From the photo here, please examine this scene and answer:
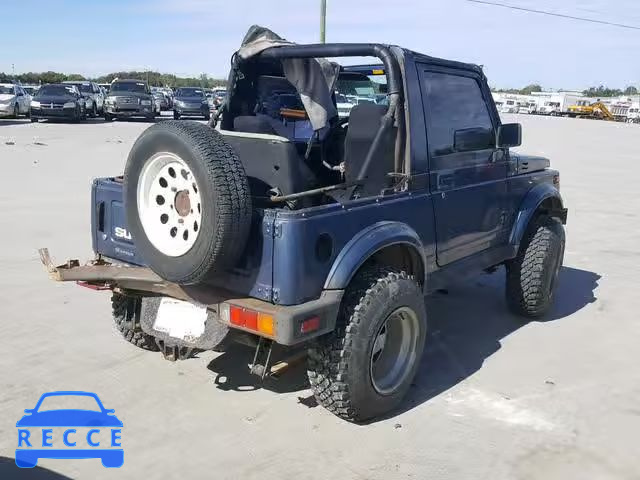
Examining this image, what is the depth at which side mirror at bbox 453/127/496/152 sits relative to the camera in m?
4.35

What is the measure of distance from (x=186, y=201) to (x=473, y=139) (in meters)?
2.30

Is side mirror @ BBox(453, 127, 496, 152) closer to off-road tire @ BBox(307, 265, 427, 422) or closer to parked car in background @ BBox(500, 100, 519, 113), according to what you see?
off-road tire @ BBox(307, 265, 427, 422)

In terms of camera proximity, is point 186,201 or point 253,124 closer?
point 186,201

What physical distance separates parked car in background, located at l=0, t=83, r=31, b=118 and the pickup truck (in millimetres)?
23028

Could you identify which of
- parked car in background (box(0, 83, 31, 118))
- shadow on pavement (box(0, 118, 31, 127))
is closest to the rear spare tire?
shadow on pavement (box(0, 118, 31, 127))

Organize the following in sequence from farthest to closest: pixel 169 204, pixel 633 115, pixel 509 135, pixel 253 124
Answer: pixel 633 115, pixel 509 135, pixel 253 124, pixel 169 204

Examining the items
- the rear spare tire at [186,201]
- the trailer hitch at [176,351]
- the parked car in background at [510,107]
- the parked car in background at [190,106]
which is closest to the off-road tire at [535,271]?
the trailer hitch at [176,351]

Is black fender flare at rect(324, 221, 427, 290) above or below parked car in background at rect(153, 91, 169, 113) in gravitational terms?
below

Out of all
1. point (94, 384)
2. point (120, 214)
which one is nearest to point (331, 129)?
point (120, 214)

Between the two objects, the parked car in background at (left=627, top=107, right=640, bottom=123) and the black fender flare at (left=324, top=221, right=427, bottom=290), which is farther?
→ the parked car in background at (left=627, top=107, right=640, bottom=123)

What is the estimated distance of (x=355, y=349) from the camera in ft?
10.8

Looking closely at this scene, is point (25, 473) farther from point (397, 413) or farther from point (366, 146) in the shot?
point (366, 146)

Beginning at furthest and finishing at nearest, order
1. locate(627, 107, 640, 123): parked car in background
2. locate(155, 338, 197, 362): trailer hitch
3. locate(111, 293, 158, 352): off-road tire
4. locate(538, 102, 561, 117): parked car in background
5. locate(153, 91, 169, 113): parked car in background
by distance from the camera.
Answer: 1. locate(538, 102, 561, 117): parked car in background
2. locate(627, 107, 640, 123): parked car in background
3. locate(153, 91, 169, 113): parked car in background
4. locate(111, 293, 158, 352): off-road tire
5. locate(155, 338, 197, 362): trailer hitch

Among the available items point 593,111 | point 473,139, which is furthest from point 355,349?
point 593,111
